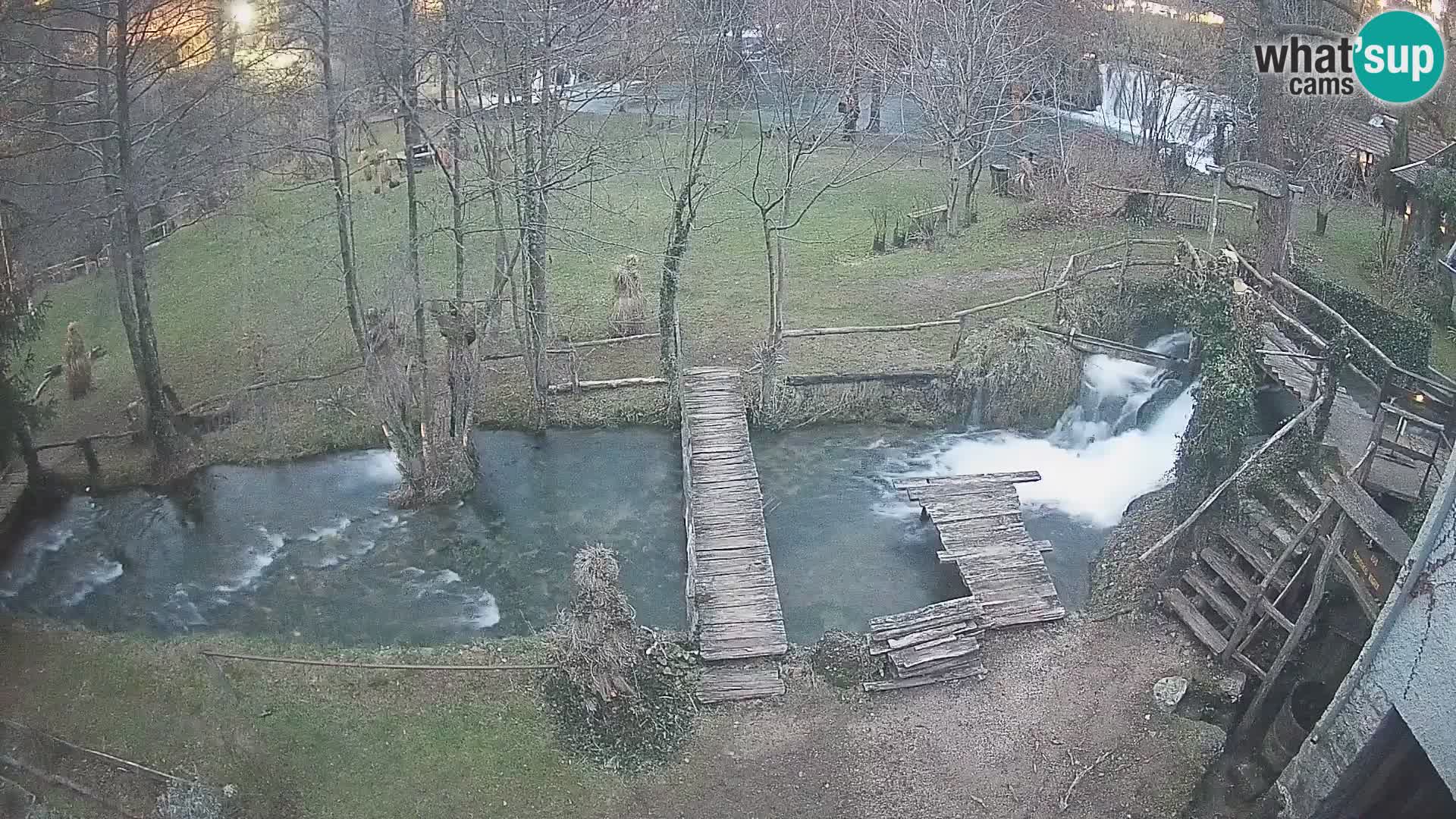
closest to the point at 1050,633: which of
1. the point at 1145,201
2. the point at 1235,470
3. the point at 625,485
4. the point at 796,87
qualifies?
the point at 1235,470

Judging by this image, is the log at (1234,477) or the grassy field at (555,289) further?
the grassy field at (555,289)

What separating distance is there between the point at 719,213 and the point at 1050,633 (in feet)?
61.5

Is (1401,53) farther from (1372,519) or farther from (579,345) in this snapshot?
(579,345)

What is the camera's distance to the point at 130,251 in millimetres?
19109

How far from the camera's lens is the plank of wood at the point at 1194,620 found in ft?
49.0

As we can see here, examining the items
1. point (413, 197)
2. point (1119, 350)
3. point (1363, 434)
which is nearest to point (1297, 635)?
point (1363, 434)

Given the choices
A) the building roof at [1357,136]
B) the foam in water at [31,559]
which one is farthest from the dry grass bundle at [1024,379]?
the foam in water at [31,559]

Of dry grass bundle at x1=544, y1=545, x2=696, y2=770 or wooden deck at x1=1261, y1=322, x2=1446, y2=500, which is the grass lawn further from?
wooden deck at x1=1261, y1=322, x2=1446, y2=500

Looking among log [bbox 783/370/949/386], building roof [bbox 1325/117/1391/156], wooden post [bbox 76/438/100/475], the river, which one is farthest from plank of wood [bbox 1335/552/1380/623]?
wooden post [bbox 76/438/100/475]

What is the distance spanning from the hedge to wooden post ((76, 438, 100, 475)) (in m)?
20.8

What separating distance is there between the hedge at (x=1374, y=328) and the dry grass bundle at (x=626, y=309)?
43.2ft

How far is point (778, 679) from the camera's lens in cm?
1470

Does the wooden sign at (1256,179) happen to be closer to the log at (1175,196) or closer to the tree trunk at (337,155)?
the log at (1175,196)

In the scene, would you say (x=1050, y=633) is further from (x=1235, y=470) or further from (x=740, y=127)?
(x=740, y=127)
